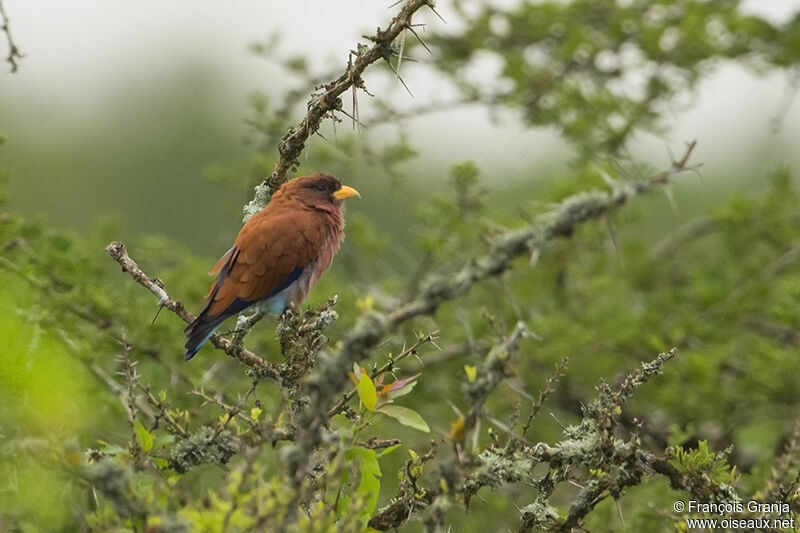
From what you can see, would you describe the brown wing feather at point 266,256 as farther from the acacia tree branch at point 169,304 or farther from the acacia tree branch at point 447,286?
the acacia tree branch at point 447,286

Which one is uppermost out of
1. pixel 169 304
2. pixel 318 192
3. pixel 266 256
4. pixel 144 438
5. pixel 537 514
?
pixel 318 192

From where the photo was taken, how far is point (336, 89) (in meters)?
3.22

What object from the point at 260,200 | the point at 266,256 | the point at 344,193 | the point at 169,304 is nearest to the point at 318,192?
the point at 344,193

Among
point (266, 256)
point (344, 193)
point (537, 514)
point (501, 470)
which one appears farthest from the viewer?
point (344, 193)

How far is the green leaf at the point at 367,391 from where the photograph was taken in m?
2.92

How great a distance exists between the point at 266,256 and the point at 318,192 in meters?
0.54

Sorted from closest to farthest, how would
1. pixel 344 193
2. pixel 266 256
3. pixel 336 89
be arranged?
1. pixel 336 89
2. pixel 266 256
3. pixel 344 193

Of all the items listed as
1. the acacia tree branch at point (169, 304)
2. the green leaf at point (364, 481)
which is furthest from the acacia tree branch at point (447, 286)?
the acacia tree branch at point (169, 304)

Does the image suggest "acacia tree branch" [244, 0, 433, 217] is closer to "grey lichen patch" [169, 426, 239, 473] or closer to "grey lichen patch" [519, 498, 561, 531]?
"grey lichen patch" [169, 426, 239, 473]

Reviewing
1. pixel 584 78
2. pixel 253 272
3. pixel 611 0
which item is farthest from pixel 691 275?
pixel 253 272

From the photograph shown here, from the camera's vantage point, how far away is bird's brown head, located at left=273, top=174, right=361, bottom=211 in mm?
5742

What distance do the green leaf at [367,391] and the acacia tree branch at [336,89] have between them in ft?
2.64

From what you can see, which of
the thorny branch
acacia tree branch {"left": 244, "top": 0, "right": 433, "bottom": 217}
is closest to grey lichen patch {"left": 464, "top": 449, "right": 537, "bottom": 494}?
the thorny branch

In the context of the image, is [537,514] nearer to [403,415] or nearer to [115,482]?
[403,415]
